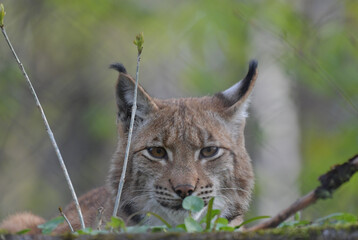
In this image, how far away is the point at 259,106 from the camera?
36.6 ft

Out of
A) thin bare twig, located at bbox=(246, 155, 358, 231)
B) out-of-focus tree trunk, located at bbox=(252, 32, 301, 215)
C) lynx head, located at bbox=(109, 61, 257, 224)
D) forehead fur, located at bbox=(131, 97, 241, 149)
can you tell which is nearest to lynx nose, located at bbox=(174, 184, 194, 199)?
lynx head, located at bbox=(109, 61, 257, 224)

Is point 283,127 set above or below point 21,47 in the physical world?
below

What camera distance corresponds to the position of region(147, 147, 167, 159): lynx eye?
436 cm

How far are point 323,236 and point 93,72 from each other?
10683 mm

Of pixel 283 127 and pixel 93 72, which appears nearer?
pixel 283 127

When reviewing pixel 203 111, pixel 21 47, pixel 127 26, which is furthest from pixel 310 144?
pixel 203 111

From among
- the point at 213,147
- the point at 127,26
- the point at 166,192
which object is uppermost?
the point at 127,26

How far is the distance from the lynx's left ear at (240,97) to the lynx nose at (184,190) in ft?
3.15

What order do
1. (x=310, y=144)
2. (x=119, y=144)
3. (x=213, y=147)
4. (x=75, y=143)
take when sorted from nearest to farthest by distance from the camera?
(x=213, y=147), (x=119, y=144), (x=75, y=143), (x=310, y=144)

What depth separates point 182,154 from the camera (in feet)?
14.0

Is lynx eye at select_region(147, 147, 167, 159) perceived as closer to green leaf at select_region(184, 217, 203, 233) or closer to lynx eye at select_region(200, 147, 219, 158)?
lynx eye at select_region(200, 147, 219, 158)

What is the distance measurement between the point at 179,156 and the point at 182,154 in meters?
0.03

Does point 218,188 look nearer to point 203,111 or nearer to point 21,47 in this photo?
point 203,111

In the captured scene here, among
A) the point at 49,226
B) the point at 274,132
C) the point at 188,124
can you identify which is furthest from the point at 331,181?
the point at 274,132
